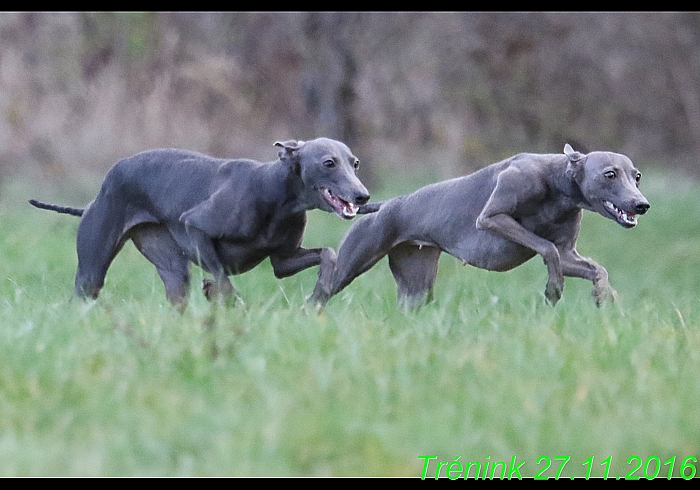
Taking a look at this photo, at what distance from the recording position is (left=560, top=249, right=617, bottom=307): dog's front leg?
272 inches

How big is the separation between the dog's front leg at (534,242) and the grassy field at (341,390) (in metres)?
0.28

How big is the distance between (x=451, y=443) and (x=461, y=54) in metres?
19.7

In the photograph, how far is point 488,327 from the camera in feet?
19.0

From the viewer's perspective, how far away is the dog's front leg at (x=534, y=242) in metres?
6.77

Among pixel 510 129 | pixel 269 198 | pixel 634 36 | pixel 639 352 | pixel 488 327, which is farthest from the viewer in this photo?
pixel 634 36

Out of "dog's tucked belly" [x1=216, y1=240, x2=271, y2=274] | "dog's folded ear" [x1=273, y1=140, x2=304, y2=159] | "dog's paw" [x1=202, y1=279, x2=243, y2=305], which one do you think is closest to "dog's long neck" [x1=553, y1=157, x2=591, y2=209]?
"dog's folded ear" [x1=273, y1=140, x2=304, y2=159]

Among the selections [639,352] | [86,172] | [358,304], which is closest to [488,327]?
[639,352]

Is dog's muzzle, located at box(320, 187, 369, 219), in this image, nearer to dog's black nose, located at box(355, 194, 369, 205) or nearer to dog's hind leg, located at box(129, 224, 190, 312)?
dog's black nose, located at box(355, 194, 369, 205)

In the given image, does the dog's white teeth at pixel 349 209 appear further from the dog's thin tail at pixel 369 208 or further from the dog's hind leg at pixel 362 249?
the dog's hind leg at pixel 362 249

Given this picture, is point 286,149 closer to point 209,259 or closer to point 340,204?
point 340,204

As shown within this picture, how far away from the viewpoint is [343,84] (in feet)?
60.6

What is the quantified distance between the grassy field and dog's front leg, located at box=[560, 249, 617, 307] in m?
0.34

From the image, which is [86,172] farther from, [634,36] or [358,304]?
[634,36]

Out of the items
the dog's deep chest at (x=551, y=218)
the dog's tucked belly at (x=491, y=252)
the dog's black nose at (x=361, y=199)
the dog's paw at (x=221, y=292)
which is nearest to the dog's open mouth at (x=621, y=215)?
the dog's deep chest at (x=551, y=218)
